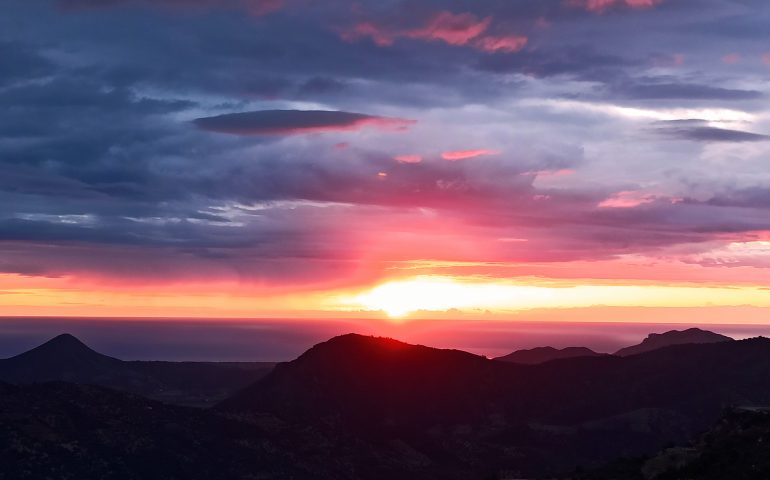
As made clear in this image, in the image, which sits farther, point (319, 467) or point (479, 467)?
point (479, 467)

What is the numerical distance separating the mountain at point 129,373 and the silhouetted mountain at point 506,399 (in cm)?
2993

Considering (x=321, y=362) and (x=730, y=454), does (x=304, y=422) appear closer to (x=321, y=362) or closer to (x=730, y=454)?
(x=321, y=362)

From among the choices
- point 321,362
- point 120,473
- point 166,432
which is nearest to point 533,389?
point 321,362

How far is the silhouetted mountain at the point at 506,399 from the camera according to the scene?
10800 cm

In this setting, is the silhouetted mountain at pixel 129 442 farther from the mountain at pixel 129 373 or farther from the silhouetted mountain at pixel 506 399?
the mountain at pixel 129 373

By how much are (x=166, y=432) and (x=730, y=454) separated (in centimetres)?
6581

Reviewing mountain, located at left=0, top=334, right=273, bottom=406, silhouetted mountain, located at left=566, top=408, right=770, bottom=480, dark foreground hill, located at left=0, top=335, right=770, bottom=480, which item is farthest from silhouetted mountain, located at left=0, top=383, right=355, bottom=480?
mountain, located at left=0, top=334, right=273, bottom=406

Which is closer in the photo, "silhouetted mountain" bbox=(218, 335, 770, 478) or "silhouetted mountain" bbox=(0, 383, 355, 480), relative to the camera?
"silhouetted mountain" bbox=(0, 383, 355, 480)

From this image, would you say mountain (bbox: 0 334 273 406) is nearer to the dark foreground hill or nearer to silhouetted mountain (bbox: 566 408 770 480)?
the dark foreground hill

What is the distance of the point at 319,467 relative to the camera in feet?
311

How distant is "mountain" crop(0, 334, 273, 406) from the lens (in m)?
164

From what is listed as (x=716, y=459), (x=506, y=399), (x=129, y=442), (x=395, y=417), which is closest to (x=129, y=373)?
(x=395, y=417)

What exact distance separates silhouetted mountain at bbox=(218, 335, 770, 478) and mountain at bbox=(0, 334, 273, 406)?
2993cm

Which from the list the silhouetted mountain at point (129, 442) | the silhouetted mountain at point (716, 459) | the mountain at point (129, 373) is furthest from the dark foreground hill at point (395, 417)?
the mountain at point (129, 373)
